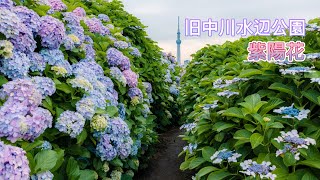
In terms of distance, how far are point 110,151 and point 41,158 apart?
0.91m

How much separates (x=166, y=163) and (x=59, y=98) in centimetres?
277

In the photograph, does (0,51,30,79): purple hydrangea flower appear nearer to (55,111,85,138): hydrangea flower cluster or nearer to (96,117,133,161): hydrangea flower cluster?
(55,111,85,138): hydrangea flower cluster

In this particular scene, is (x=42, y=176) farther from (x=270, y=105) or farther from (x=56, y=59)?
(x=270, y=105)

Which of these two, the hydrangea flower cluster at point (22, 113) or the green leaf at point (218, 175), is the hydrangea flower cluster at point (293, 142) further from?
the hydrangea flower cluster at point (22, 113)

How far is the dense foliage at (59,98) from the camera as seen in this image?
1842mm

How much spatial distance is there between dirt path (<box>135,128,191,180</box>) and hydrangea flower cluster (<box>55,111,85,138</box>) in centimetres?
219

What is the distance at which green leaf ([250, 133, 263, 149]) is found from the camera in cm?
208

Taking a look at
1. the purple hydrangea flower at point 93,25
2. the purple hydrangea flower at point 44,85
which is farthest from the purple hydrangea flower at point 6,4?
the purple hydrangea flower at point 93,25

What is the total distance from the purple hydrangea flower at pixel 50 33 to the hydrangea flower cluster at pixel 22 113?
1.73ft

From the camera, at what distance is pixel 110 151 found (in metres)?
2.76

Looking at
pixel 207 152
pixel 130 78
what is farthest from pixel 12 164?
Result: pixel 130 78

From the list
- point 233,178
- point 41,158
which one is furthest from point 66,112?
point 233,178

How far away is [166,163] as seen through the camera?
16.3 feet

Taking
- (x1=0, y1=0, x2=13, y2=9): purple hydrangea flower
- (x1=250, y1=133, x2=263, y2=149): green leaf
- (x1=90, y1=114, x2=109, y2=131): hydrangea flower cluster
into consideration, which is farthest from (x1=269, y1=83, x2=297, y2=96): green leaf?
(x1=0, y1=0, x2=13, y2=9): purple hydrangea flower
